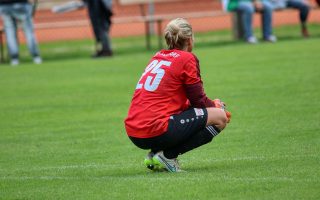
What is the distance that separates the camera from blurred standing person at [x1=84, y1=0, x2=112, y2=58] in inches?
826

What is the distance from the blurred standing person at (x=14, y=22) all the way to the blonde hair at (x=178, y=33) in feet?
42.8

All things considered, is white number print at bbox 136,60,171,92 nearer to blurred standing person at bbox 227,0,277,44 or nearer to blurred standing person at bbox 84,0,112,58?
blurred standing person at bbox 84,0,112,58

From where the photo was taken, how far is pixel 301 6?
72.9ft

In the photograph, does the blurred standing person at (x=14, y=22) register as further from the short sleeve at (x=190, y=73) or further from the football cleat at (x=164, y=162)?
the short sleeve at (x=190, y=73)

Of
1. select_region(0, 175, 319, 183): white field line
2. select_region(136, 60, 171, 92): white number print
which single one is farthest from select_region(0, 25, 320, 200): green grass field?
select_region(136, 60, 171, 92): white number print

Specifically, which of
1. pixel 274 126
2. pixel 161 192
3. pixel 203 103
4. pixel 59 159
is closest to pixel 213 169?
pixel 203 103

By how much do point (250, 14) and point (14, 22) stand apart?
18.2 ft

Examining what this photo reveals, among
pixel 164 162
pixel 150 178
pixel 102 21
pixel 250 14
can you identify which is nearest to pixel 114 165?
pixel 164 162

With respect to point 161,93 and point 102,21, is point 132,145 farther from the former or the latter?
point 102,21

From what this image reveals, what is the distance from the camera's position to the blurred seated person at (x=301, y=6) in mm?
22172

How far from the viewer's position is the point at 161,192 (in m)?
7.00

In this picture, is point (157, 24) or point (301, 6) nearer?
point (301, 6)

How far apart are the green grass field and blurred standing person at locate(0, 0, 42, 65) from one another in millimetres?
1056

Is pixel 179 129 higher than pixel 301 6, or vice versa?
pixel 179 129
